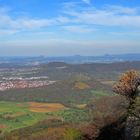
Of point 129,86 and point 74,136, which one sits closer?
point 129,86

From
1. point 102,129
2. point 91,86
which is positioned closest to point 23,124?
point 102,129

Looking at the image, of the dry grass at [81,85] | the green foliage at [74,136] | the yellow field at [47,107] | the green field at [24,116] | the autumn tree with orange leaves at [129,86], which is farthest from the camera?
the dry grass at [81,85]

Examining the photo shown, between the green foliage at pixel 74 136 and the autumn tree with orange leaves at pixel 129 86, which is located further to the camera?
the green foliage at pixel 74 136

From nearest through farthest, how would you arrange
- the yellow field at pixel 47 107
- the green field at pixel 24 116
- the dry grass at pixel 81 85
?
the green field at pixel 24 116 → the yellow field at pixel 47 107 → the dry grass at pixel 81 85

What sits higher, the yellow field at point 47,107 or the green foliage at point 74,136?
the green foliage at point 74,136

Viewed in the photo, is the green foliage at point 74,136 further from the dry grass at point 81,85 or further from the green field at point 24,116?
the dry grass at point 81,85

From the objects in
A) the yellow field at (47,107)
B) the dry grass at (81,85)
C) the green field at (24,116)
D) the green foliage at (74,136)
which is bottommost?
the yellow field at (47,107)

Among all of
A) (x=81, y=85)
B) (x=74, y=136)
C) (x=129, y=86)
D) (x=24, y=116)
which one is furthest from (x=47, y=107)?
(x=129, y=86)

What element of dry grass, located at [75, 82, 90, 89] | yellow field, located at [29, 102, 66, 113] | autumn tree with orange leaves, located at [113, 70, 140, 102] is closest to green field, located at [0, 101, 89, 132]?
yellow field, located at [29, 102, 66, 113]

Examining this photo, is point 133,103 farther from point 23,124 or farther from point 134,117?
point 23,124

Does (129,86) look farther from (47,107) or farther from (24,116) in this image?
(47,107)

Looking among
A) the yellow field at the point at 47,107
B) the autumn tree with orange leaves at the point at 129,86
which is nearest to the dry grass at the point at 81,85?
the yellow field at the point at 47,107

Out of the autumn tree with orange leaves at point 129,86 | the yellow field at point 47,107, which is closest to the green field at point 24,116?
the yellow field at point 47,107
